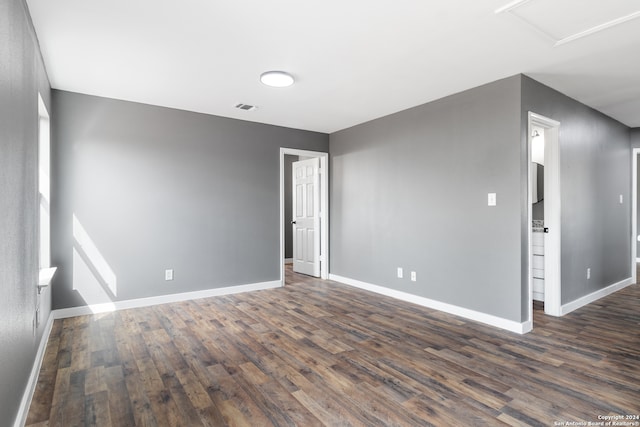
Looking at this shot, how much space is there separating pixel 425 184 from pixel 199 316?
9.88ft

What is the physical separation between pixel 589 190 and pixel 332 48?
12.2ft

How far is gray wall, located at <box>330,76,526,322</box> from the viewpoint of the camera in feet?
10.6

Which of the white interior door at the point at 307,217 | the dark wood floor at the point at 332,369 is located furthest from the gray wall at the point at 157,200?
the white interior door at the point at 307,217

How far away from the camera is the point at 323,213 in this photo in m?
5.61

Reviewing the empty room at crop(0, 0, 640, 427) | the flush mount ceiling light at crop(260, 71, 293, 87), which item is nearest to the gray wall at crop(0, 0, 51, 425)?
the empty room at crop(0, 0, 640, 427)

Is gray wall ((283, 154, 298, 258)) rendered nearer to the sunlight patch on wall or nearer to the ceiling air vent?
the ceiling air vent

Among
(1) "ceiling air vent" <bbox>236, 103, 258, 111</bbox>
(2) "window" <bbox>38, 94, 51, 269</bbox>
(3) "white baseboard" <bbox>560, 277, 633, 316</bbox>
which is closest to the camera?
(2) "window" <bbox>38, 94, 51, 269</bbox>

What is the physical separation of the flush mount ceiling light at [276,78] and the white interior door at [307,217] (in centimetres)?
246

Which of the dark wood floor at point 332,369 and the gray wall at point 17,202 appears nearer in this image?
the gray wall at point 17,202

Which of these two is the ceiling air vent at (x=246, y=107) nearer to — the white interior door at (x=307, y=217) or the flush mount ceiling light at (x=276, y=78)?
the flush mount ceiling light at (x=276, y=78)

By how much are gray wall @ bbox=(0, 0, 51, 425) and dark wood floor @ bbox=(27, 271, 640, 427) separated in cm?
39

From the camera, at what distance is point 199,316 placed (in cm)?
363

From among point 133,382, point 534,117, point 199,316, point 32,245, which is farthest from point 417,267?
point 32,245

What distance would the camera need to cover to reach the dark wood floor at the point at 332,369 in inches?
74.8
